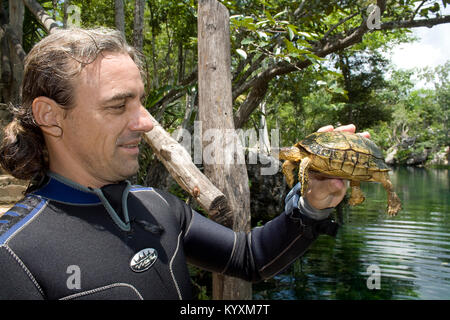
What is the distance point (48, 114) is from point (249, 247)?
4.08 feet

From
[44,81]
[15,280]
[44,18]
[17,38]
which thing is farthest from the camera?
[17,38]

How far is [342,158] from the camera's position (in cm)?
207

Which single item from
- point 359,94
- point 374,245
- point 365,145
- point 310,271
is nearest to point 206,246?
point 365,145

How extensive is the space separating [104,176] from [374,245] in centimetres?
1375

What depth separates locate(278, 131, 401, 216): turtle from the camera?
6.78ft

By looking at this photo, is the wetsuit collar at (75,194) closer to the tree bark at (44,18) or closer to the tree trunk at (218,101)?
the tree trunk at (218,101)

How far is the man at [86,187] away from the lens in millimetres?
1453

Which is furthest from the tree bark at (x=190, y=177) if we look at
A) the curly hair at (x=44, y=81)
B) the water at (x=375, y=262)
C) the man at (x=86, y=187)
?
the water at (x=375, y=262)

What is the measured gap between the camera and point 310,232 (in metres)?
1.94

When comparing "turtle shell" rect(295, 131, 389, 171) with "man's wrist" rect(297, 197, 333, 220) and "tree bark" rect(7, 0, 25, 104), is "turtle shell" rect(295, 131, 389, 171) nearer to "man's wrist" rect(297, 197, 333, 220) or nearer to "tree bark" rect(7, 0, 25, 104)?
"man's wrist" rect(297, 197, 333, 220)

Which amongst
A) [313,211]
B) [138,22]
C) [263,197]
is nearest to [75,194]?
[313,211]

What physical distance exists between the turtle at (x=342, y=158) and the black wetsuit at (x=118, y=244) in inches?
14.4

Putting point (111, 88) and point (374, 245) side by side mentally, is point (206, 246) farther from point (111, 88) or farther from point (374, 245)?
point (374, 245)

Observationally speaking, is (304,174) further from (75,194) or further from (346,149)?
(75,194)
